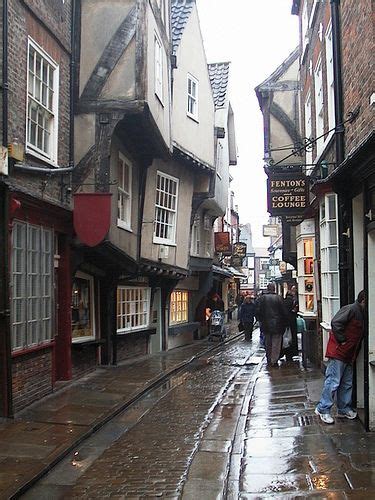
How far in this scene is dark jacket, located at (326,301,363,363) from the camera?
7.30 m

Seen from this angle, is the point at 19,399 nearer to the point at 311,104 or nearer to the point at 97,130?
the point at 97,130

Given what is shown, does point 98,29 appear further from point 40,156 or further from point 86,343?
point 86,343

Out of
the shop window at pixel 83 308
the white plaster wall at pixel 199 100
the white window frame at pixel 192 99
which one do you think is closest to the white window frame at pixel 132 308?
the shop window at pixel 83 308

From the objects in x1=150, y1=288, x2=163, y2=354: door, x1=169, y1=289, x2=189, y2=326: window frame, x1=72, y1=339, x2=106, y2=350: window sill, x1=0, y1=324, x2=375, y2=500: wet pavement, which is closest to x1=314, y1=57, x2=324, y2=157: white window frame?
x1=0, y1=324, x2=375, y2=500: wet pavement

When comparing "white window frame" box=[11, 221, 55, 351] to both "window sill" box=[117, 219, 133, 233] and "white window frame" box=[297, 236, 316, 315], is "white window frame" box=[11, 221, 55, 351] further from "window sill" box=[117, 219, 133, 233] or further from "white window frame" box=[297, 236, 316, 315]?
"white window frame" box=[297, 236, 316, 315]

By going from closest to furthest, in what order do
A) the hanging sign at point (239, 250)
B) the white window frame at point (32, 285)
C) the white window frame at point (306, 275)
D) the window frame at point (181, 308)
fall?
the white window frame at point (32, 285), the white window frame at point (306, 275), the window frame at point (181, 308), the hanging sign at point (239, 250)

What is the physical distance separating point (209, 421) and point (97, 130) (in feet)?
18.8

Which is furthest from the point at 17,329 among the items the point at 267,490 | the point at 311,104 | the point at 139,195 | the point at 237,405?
the point at 311,104

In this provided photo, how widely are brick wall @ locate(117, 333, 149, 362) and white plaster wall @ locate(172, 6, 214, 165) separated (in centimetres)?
555

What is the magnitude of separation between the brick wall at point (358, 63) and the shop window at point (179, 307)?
12272 millimetres

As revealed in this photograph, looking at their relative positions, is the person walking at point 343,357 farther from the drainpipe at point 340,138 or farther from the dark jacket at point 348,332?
the drainpipe at point 340,138

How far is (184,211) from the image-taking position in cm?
1747

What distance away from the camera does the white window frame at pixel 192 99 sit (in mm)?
17609

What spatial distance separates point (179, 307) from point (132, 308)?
5.48 meters
